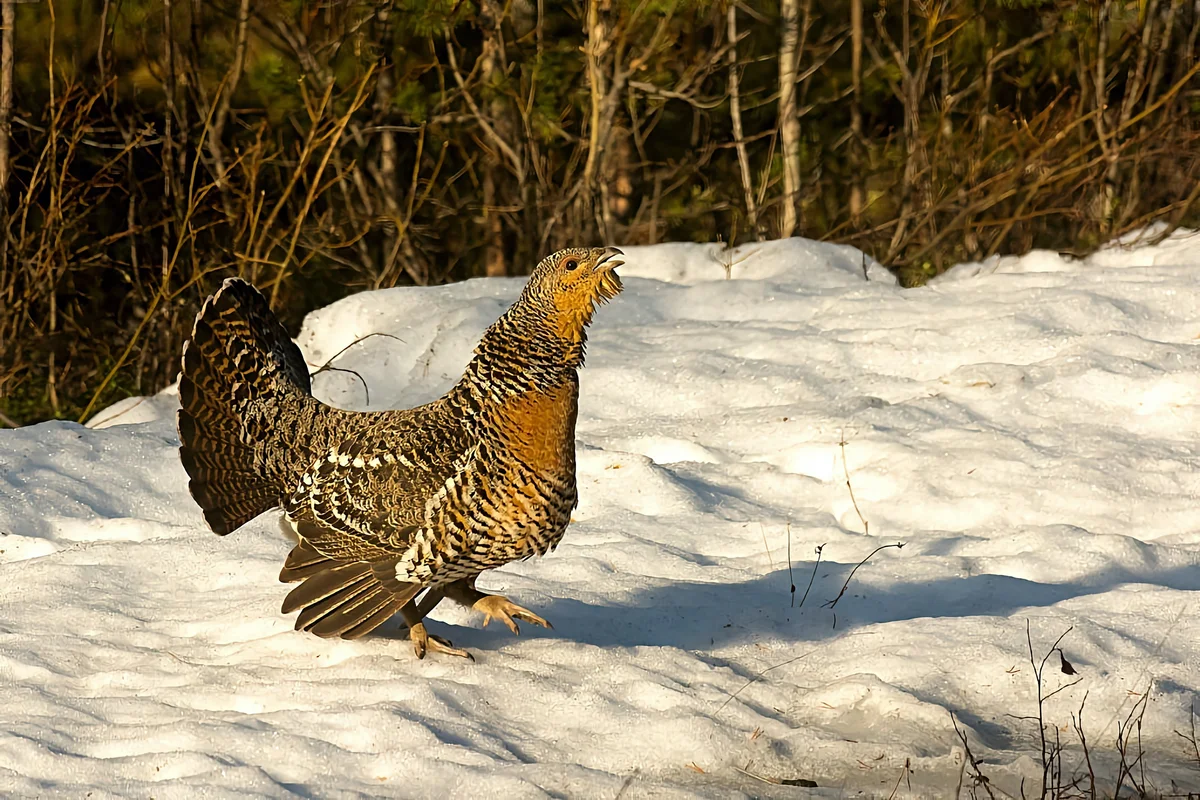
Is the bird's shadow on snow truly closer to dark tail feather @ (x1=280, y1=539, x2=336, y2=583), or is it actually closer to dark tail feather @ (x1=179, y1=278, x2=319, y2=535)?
dark tail feather @ (x1=280, y1=539, x2=336, y2=583)

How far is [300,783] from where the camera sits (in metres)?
3.31

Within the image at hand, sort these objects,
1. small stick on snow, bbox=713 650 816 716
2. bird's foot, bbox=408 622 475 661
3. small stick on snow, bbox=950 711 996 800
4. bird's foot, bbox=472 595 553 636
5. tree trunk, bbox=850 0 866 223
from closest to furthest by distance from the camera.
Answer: small stick on snow, bbox=950 711 996 800, small stick on snow, bbox=713 650 816 716, bird's foot, bbox=408 622 475 661, bird's foot, bbox=472 595 553 636, tree trunk, bbox=850 0 866 223

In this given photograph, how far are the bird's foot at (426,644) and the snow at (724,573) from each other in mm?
43

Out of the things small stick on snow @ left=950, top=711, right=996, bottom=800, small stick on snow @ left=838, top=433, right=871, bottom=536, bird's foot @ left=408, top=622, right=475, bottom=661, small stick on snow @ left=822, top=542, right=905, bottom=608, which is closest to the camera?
small stick on snow @ left=950, top=711, right=996, bottom=800

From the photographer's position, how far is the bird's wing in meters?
4.01

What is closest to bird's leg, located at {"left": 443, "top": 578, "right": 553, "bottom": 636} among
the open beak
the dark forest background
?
the open beak

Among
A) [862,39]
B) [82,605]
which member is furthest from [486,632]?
[862,39]

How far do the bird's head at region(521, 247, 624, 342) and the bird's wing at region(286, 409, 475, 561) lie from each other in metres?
0.47

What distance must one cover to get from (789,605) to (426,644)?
4.68 feet

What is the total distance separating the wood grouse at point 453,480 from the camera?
395 cm

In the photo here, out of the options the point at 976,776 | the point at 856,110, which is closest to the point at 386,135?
the point at 856,110

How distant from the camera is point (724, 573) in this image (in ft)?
16.9

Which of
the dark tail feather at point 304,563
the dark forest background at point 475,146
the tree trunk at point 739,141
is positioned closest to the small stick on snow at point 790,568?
the dark tail feather at point 304,563

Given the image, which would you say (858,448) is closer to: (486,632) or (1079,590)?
(1079,590)
